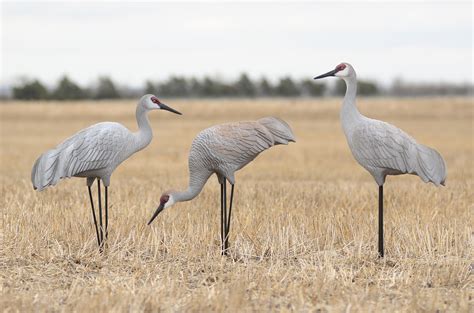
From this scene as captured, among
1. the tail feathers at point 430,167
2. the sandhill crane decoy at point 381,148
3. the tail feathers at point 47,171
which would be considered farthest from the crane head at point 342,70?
the tail feathers at point 47,171

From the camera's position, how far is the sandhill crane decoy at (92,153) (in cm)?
852

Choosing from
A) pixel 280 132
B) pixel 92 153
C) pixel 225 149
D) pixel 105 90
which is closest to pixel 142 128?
pixel 92 153

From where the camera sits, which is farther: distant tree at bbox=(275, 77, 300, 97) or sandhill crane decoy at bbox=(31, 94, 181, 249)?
distant tree at bbox=(275, 77, 300, 97)

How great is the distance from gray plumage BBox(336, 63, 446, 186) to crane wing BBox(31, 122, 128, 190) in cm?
249

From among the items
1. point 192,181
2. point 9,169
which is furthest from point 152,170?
point 192,181

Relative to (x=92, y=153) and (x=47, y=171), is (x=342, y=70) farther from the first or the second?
(x=47, y=171)

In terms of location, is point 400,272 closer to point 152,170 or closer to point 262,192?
point 262,192

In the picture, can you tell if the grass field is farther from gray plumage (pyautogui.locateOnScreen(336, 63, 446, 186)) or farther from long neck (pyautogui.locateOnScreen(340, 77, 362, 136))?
long neck (pyautogui.locateOnScreen(340, 77, 362, 136))

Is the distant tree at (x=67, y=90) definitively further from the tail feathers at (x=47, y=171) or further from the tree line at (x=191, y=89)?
the tail feathers at (x=47, y=171)

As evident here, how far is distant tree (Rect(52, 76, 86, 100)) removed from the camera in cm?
7969

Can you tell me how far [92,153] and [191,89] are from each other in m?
86.0

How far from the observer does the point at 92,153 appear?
28.1 feet

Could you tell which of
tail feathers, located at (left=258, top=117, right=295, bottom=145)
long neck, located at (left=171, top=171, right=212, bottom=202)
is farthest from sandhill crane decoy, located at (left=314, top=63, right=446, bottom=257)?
long neck, located at (left=171, top=171, right=212, bottom=202)

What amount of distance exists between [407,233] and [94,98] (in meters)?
80.7
